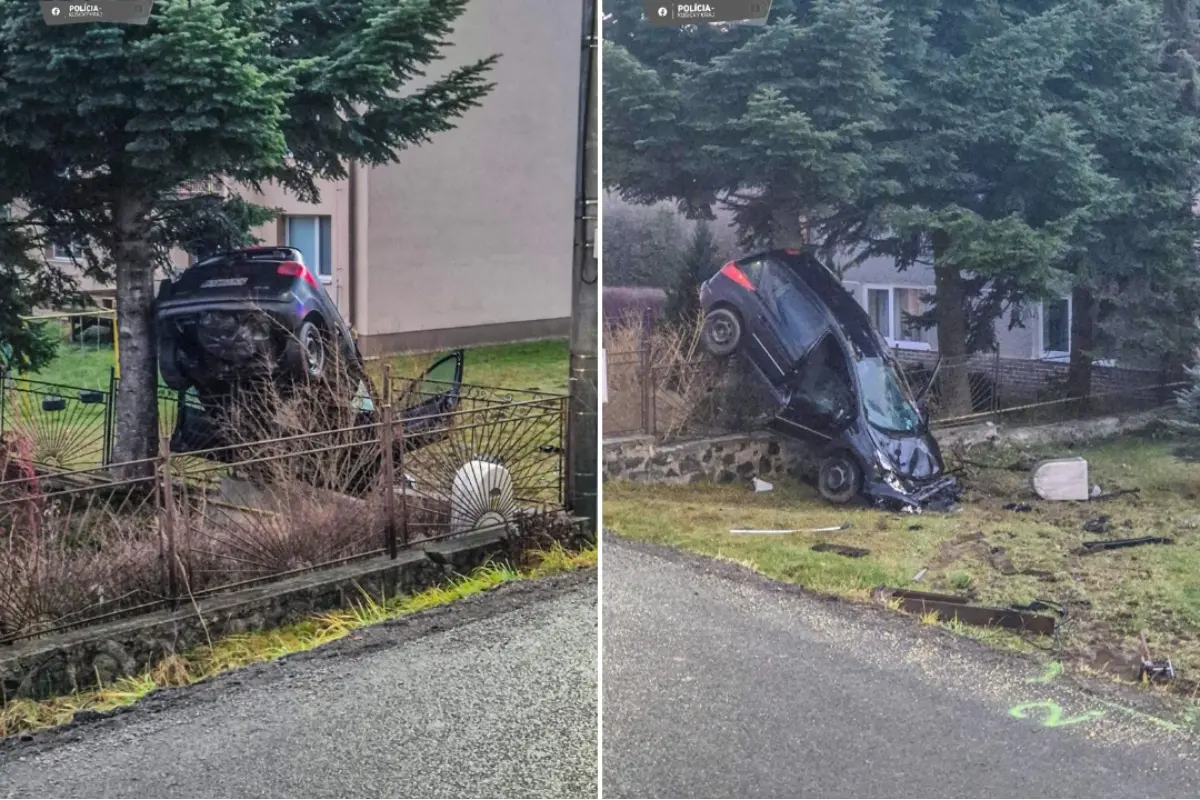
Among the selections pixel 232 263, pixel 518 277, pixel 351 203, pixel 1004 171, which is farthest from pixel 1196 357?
pixel 232 263

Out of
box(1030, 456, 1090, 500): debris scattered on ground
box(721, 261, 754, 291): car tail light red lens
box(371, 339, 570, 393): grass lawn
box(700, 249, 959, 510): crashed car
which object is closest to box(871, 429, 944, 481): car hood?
box(700, 249, 959, 510): crashed car

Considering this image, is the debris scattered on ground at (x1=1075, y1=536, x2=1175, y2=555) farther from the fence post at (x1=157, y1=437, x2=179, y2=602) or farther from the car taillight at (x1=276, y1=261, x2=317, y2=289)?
the fence post at (x1=157, y1=437, x2=179, y2=602)

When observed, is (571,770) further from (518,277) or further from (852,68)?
(852,68)

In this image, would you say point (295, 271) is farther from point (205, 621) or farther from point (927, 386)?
point (927, 386)

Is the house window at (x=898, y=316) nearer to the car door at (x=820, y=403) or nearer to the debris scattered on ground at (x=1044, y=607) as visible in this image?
the car door at (x=820, y=403)

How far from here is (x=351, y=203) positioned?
9.84 ft

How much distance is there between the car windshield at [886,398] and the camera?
2.73 metres

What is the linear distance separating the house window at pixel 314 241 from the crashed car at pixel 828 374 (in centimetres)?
97

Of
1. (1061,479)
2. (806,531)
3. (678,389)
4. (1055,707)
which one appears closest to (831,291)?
(678,389)

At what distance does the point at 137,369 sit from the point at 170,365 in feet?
0.26

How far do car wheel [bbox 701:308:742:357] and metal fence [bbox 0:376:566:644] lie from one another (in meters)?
0.50

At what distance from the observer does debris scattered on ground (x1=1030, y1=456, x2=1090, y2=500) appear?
266 centimetres

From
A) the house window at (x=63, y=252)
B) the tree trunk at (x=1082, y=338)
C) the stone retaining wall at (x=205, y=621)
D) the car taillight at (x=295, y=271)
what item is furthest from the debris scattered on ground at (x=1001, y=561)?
the house window at (x=63, y=252)

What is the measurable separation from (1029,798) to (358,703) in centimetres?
158
